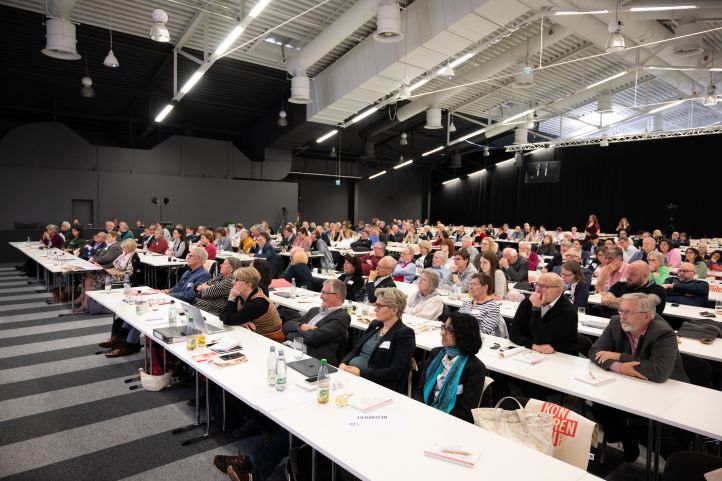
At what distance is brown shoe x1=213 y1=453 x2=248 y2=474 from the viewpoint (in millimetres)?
2999

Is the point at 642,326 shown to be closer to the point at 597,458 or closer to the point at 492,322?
the point at 597,458

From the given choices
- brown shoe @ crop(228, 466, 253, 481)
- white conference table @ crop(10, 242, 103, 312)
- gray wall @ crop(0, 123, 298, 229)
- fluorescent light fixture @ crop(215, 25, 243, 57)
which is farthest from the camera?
gray wall @ crop(0, 123, 298, 229)

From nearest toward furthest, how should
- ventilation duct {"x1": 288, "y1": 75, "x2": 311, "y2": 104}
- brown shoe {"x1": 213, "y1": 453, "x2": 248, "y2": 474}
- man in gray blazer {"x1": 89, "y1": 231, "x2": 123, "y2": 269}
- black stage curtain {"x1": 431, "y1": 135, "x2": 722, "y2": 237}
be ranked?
1. brown shoe {"x1": 213, "y1": 453, "x2": 248, "y2": 474}
2. man in gray blazer {"x1": 89, "y1": 231, "x2": 123, "y2": 269}
3. ventilation duct {"x1": 288, "y1": 75, "x2": 311, "y2": 104}
4. black stage curtain {"x1": 431, "y1": 135, "x2": 722, "y2": 237}

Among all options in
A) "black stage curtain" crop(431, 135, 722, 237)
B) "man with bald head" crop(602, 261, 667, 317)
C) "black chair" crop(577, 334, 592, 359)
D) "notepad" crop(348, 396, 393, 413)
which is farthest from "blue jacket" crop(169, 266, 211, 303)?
"black stage curtain" crop(431, 135, 722, 237)

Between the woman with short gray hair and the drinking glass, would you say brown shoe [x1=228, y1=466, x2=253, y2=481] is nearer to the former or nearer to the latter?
the drinking glass

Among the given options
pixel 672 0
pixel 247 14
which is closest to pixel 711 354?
pixel 672 0

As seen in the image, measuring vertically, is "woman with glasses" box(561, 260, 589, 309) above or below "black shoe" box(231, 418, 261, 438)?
above

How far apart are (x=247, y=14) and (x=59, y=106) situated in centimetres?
1231

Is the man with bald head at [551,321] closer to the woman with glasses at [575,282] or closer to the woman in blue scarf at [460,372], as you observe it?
the woman in blue scarf at [460,372]

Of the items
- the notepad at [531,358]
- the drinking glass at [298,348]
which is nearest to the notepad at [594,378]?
the notepad at [531,358]

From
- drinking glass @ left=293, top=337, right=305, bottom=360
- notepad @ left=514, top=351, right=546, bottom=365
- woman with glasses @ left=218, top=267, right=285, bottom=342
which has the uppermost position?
woman with glasses @ left=218, top=267, right=285, bottom=342

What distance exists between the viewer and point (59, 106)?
51.6 ft

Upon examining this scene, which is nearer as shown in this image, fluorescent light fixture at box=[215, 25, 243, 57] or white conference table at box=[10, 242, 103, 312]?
fluorescent light fixture at box=[215, 25, 243, 57]

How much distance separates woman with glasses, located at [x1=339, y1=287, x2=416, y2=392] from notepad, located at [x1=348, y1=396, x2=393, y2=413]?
0.50 meters
